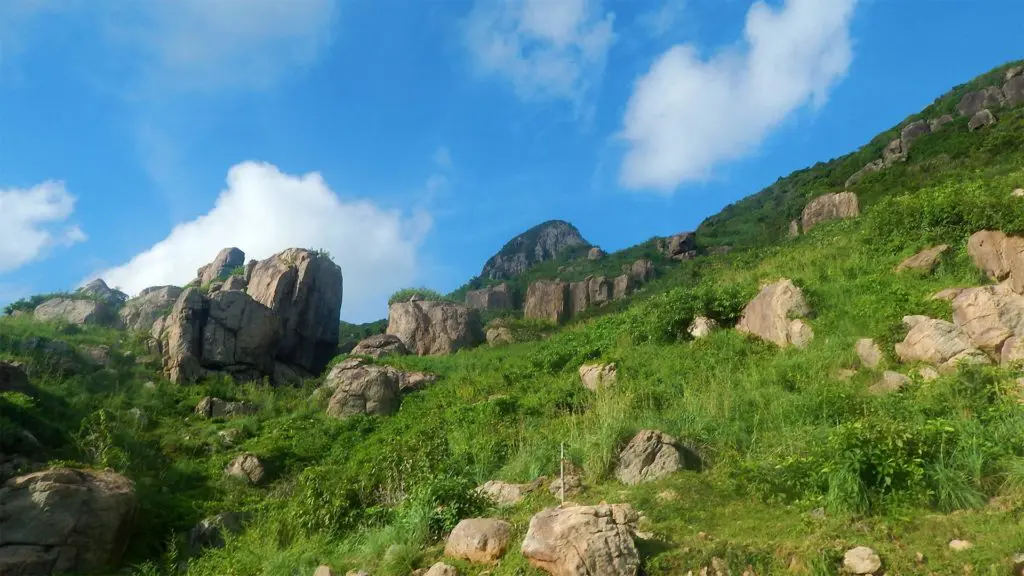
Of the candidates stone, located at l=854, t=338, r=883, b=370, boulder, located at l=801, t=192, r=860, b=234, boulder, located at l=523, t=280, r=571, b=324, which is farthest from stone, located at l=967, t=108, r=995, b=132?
stone, located at l=854, t=338, r=883, b=370

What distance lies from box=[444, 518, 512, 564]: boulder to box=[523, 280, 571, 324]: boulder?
28.5 meters

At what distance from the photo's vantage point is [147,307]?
31391mm

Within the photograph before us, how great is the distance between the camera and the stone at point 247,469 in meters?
14.2

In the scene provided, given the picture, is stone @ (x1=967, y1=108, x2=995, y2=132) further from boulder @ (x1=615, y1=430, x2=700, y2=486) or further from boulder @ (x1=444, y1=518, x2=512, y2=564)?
boulder @ (x1=444, y1=518, x2=512, y2=564)

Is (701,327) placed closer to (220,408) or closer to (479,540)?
(479,540)

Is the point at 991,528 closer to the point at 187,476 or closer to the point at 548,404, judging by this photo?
the point at 548,404

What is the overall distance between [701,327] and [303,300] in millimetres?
18858

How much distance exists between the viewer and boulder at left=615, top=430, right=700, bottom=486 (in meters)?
7.71

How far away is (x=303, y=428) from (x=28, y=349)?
9.93 meters

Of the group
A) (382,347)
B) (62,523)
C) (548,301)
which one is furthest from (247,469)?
(548,301)

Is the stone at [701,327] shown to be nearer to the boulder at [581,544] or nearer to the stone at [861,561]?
the boulder at [581,544]

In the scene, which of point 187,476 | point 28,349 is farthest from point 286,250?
point 187,476

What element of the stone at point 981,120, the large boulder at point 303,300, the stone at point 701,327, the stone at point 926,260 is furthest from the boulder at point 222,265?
the stone at point 981,120

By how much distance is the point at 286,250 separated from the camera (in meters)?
30.5
